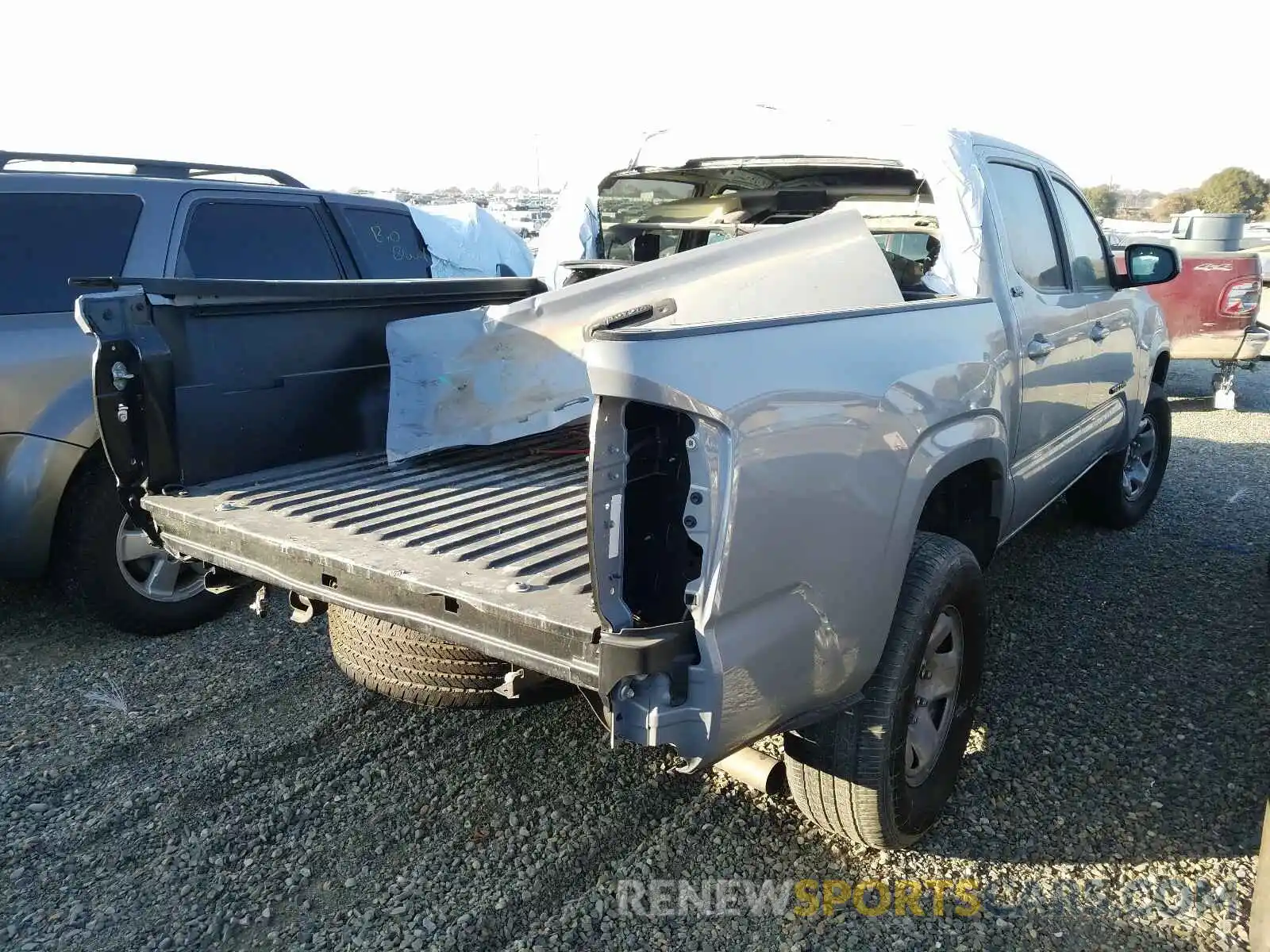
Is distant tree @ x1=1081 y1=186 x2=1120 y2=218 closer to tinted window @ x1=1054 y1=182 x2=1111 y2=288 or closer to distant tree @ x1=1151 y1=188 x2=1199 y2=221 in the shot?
distant tree @ x1=1151 y1=188 x2=1199 y2=221

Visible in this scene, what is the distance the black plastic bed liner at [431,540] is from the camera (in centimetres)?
212

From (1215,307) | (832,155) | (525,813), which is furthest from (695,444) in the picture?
(1215,307)

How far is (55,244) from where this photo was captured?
402 centimetres

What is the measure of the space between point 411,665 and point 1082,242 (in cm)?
355

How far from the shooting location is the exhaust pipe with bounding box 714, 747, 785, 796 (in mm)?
2656

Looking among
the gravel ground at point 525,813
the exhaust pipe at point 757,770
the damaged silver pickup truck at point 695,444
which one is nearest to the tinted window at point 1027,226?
the damaged silver pickup truck at point 695,444

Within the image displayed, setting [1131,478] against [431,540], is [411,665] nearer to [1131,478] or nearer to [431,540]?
[431,540]

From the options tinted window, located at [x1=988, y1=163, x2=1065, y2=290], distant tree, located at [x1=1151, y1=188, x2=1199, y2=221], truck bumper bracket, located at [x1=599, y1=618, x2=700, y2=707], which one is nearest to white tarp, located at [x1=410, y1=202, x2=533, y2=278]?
tinted window, located at [x1=988, y1=163, x2=1065, y2=290]

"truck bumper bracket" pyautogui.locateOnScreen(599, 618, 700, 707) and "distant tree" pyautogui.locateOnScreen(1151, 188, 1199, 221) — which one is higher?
"truck bumper bracket" pyautogui.locateOnScreen(599, 618, 700, 707)

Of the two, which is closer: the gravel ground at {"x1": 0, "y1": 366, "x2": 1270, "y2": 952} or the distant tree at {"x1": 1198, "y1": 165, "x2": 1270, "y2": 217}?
the gravel ground at {"x1": 0, "y1": 366, "x2": 1270, "y2": 952}

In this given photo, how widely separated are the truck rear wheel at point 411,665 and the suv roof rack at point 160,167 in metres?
3.05

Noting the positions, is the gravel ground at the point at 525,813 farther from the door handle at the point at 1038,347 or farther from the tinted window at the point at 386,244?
the tinted window at the point at 386,244

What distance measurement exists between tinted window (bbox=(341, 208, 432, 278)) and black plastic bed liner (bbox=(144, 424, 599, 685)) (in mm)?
2616

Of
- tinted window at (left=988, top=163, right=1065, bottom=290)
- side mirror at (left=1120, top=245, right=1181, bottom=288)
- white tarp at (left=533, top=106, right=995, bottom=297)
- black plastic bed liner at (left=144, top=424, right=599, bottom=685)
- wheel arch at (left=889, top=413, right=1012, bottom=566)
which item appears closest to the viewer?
black plastic bed liner at (left=144, top=424, right=599, bottom=685)
